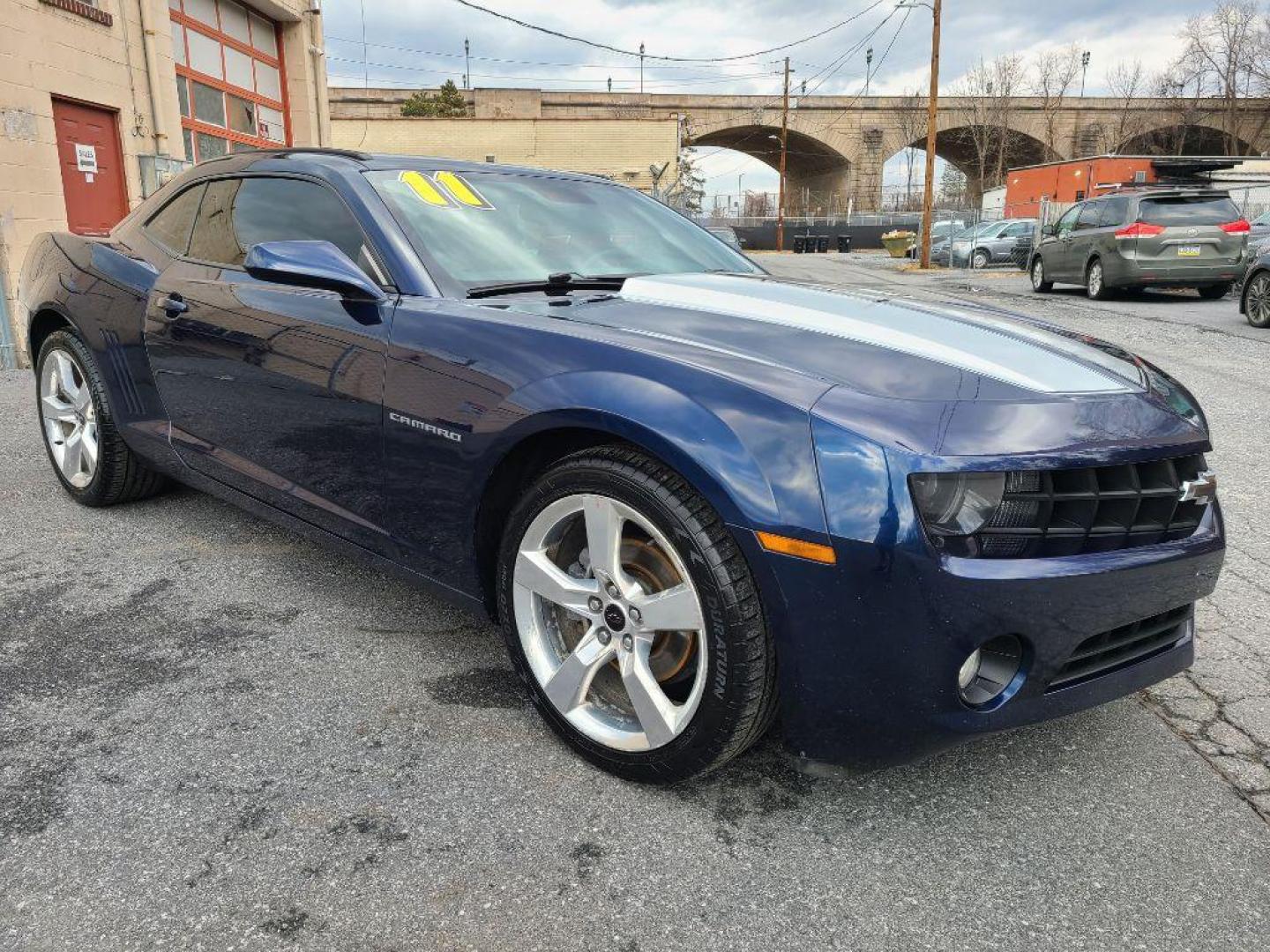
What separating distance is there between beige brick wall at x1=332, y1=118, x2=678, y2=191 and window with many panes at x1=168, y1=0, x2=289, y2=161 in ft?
76.9

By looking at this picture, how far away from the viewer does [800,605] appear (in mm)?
1755

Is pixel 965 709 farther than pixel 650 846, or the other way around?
pixel 650 846

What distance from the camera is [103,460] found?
392 cm

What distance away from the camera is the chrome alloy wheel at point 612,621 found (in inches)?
78.4

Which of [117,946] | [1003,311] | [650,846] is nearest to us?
[117,946]

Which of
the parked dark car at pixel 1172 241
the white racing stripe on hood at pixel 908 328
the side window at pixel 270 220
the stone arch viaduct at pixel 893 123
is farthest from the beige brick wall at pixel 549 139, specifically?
the white racing stripe on hood at pixel 908 328

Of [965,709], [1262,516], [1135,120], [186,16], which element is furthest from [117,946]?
[1135,120]

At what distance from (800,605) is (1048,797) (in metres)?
0.85

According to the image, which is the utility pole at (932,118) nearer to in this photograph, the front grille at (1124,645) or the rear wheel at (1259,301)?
the rear wheel at (1259,301)

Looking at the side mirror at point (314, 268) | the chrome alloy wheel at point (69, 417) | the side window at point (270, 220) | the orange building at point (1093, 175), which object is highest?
the orange building at point (1093, 175)

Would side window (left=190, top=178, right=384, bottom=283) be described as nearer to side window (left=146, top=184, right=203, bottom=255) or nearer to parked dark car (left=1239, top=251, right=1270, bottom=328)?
side window (left=146, top=184, right=203, bottom=255)

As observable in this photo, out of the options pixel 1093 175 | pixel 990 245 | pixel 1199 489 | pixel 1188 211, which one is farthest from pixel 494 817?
pixel 1093 175

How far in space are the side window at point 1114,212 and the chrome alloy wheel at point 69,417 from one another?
13638 mm

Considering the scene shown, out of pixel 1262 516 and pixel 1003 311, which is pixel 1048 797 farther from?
pixel 1262 516
